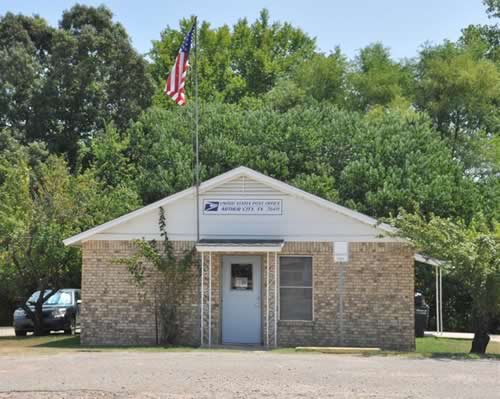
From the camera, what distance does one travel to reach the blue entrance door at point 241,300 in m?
20.5

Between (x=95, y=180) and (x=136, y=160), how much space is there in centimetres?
307

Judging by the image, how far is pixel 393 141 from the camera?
103 ft

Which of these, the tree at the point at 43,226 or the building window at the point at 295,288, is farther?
the tree at the point at 43,226

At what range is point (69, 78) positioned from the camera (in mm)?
40125

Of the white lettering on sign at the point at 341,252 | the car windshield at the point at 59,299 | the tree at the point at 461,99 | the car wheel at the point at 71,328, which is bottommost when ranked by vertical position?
the car wheel at the point at 71,328

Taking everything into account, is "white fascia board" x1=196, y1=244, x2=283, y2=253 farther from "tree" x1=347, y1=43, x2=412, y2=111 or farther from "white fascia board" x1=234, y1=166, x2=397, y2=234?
"tree" x1=347, y1=43, x2=412, y2=111

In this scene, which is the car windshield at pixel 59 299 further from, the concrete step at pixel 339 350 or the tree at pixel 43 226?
A: the concrete step at pixel 339 350

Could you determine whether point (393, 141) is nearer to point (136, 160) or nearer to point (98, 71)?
point (136, 160)

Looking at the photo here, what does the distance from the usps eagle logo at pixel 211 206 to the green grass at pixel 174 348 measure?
11.8 feet

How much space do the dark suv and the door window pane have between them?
25.7 feet

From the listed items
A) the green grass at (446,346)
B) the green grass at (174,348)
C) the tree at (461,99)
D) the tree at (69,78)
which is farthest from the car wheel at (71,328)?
the tree at (461,99)

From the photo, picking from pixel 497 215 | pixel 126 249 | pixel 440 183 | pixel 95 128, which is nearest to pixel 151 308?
pixel 126 249

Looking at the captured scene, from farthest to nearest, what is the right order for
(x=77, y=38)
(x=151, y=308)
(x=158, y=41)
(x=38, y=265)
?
(x=158, y=41) → (x=77, y=38) → (x=38, y=265) → (x=151, y=308)

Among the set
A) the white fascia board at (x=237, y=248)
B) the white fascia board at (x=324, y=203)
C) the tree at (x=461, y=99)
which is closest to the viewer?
the white fascia board at (x=237, y=248)
